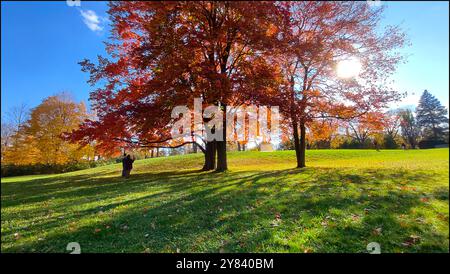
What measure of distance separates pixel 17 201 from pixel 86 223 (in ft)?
17.0

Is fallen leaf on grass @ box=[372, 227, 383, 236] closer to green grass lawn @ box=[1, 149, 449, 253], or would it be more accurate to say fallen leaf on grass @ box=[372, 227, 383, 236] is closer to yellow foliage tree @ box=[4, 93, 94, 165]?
green grass lawn @ box=[1, 149, 449, 253]

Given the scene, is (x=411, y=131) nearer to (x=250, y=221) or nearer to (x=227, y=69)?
(x=250, y=221)

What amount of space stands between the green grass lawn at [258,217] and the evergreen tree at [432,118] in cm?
28

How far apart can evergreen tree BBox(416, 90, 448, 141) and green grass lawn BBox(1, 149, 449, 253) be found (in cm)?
28

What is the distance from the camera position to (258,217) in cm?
509

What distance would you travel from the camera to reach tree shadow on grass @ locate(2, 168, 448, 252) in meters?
3.83

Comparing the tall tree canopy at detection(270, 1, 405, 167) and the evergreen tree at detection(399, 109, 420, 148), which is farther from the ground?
the tall tree canopy at detection(270, 1, 405, 167)

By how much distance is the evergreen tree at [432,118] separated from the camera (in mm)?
3279

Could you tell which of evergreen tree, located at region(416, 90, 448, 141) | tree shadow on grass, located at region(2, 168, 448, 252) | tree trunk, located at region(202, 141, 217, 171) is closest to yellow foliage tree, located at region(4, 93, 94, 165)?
tree shadow on grass, located at region(2, 168, 448, 252)

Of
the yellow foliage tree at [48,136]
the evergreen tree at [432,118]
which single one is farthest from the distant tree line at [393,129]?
the yellow foliage tree at [48,136]

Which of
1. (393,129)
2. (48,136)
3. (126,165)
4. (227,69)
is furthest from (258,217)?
(126,165)

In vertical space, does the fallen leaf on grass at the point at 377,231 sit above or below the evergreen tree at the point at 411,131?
below

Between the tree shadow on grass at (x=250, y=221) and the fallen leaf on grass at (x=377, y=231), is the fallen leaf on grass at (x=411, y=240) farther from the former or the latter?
Result: the fallen leaf on grass at (x=377, y=231)

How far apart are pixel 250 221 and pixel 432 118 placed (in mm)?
3474
